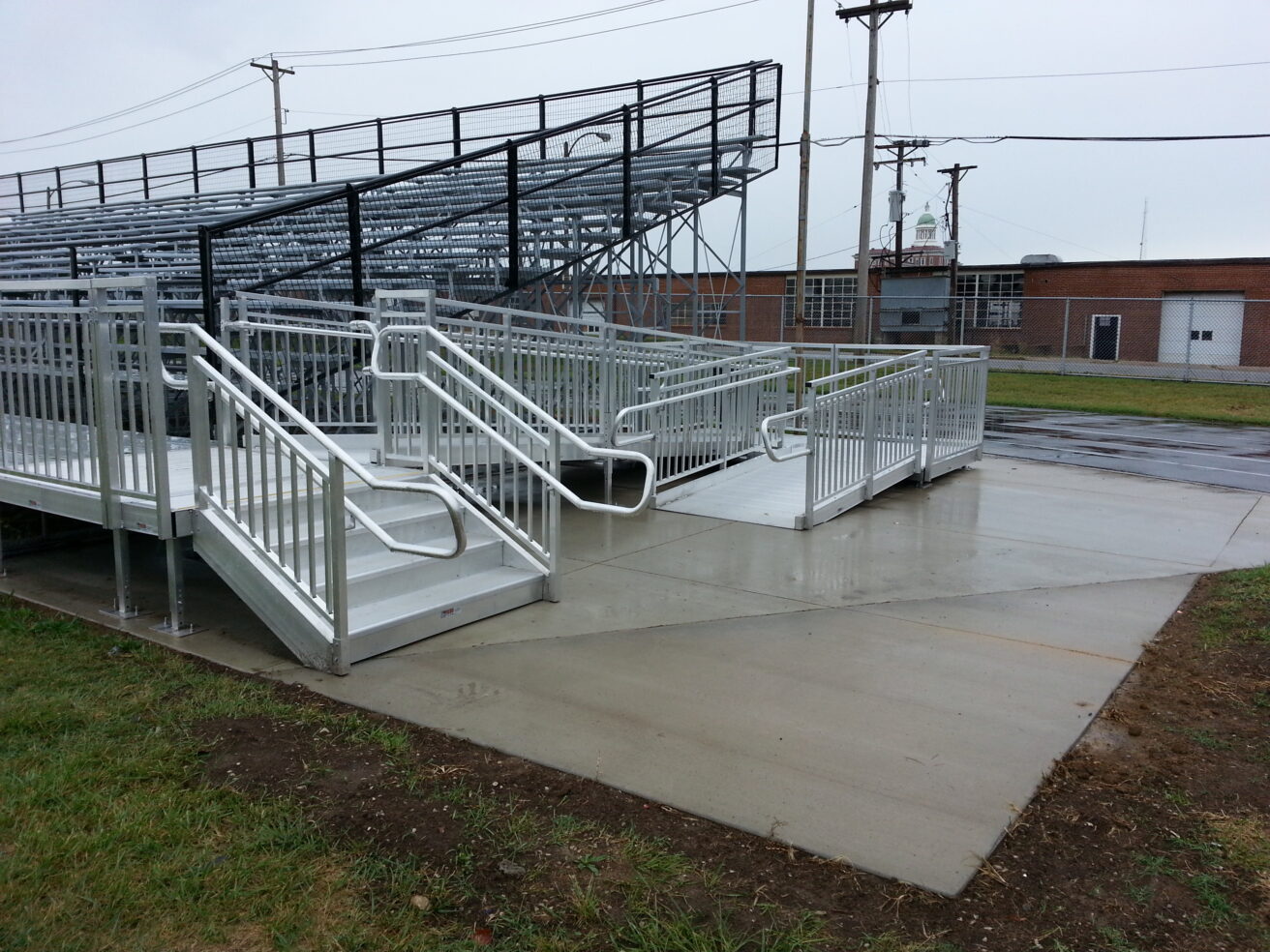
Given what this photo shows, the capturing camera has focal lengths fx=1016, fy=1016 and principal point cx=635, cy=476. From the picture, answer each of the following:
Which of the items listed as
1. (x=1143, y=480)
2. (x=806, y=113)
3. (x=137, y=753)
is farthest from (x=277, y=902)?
(x=806, y=113)

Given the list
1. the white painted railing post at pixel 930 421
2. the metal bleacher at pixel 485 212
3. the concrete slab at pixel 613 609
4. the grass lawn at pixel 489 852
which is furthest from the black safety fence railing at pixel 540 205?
the grass lawn at pixel 489 852

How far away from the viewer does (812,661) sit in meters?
5.11

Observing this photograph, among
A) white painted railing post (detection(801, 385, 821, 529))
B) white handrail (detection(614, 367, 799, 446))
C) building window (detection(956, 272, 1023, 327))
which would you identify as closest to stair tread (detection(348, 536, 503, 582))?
white handrail (detection(614, 367, 799, 446))

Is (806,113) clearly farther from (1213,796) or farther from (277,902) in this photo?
(277,902)

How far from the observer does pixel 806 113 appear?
18.5 metres

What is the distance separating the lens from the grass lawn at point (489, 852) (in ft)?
9.27

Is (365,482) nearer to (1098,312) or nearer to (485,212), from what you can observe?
(485,212)

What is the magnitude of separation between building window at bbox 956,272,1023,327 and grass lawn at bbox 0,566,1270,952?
116ft

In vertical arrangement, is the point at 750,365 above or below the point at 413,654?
above

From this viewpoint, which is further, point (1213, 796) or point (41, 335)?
point (41, 335)

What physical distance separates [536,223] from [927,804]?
1182 cm

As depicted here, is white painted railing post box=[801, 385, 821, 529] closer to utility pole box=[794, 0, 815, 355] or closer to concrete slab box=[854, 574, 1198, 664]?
concrete slab box=[854, 574, 1198, 664]

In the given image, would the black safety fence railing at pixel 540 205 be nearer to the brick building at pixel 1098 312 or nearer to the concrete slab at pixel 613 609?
the concrete slab at pixel 613 609

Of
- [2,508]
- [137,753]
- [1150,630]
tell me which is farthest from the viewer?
[2,508]
